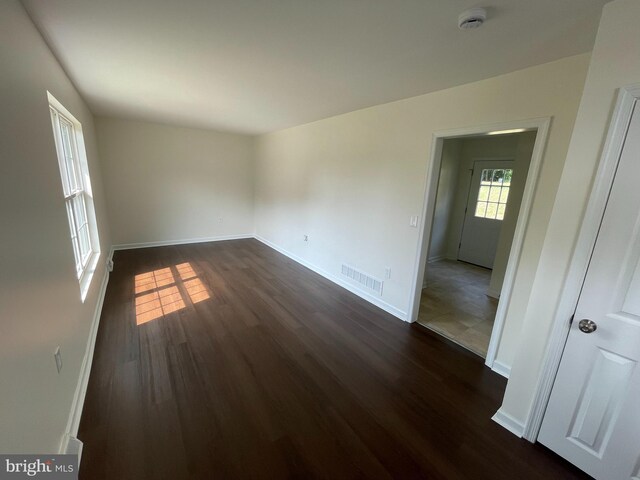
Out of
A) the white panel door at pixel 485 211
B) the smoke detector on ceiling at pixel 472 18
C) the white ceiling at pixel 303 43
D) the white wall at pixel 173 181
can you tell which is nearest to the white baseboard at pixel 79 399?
the white ceiling at pixel 303 43

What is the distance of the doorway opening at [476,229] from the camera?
2.26 metres

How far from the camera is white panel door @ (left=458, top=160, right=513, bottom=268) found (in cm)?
475

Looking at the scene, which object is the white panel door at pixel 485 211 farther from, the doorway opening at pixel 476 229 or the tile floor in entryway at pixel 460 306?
the tile floor in entryway at pixel 460 306

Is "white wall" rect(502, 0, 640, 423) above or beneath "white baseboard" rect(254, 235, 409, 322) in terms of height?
above

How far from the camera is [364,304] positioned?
3.45 metres

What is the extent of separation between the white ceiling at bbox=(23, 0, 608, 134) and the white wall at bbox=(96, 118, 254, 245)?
2309 mm

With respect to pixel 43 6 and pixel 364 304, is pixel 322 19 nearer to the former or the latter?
pixel 43 6

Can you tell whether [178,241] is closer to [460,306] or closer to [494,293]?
[460,306]

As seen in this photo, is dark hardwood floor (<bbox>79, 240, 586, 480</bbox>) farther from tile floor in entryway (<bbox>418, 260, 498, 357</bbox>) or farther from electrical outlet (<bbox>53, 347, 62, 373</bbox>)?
electrical outlet (<bbox>53, 347, 62, 373</bbox>)

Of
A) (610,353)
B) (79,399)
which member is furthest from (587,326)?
(79,399)

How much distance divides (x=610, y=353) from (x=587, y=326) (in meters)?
0.16

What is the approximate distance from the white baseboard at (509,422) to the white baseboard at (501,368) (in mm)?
546

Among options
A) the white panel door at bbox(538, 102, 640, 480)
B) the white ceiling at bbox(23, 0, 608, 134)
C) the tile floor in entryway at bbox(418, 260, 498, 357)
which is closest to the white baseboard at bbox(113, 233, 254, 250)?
the white ceiling at bbox(23, 0, 608, 134)

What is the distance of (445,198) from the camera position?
210 inches
